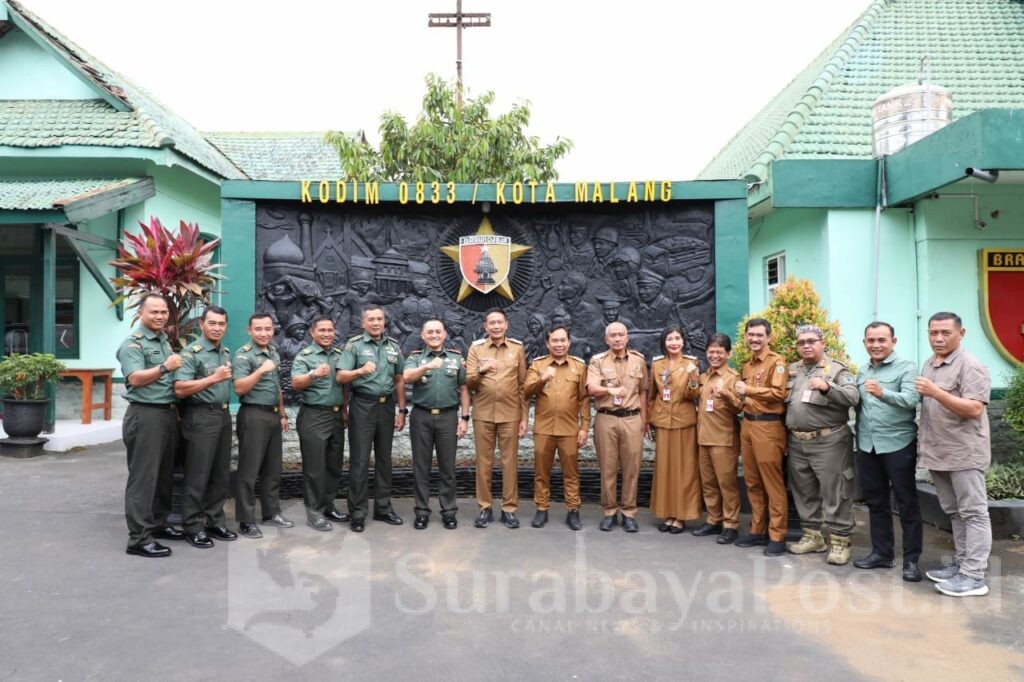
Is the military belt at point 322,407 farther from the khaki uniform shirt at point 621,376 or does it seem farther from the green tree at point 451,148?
the green tree at point 451,148

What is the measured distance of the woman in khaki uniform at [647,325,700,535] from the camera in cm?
550

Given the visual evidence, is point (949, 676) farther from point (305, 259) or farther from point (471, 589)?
point (305, 259)

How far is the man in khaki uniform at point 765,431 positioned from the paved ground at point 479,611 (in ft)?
1.13

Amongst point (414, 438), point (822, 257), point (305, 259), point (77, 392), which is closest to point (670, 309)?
point (822, 257)

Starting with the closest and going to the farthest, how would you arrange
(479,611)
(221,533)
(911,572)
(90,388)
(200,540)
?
(479,611) < (911,572) < (200,540) < (221,533) < (90,388)

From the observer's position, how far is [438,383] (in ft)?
18.5

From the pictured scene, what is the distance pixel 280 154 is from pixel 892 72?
13.5 meters

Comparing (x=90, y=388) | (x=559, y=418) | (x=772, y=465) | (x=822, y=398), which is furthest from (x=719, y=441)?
(x=90, y=388)

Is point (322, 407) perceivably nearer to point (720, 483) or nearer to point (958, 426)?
point (720, 483)

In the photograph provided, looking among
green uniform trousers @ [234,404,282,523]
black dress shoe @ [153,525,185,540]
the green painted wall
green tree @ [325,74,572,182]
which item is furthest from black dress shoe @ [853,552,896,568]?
the green painted wall

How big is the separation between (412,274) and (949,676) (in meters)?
5.25

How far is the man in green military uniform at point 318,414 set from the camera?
551 centimetres

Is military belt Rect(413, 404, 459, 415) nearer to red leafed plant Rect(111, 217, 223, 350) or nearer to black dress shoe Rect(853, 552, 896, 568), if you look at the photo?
red leafed plant Rect(111, 217, 223, 350)

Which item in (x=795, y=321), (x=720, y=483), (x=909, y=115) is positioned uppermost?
(x=909, y=115)
